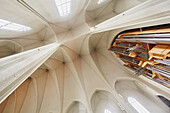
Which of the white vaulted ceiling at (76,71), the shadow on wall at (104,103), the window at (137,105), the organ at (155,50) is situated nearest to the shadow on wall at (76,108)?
the white vaulted ceiling at (76,71)

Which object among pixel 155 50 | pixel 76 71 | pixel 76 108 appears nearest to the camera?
pixel 155 50

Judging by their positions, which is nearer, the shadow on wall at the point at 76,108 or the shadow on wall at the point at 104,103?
the shadow on wall at the point at 104,103

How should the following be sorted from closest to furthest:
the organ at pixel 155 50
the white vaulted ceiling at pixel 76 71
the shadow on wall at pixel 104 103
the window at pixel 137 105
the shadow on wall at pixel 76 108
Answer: the organ at pixel 155 50
the window at pixel 137 105
the white vaulted ceiling at pixel 76 71
the shadow on wall at pixel 104 103
the shadow on wall at pixel 76 108

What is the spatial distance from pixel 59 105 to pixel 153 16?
8.52 meters

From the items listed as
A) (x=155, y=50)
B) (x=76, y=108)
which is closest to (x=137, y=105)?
(x=155, y=50)

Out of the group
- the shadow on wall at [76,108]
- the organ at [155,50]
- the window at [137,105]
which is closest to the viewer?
the organ at [155,50]

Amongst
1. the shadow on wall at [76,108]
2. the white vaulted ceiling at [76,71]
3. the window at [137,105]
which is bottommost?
the shadow on wall at [76,108]

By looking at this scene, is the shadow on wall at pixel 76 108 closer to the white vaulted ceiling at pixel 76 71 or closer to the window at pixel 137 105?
the white vaulted ceiling at pixel 76 71

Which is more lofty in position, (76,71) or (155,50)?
(155,50)

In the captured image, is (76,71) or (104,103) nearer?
(104,103)

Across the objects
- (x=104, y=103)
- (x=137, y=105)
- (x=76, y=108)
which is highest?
(x=137, y=105)

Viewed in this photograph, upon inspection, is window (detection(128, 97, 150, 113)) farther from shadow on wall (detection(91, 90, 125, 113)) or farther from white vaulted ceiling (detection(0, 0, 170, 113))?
shadow on wall (detection(91, 90, 125, 113))

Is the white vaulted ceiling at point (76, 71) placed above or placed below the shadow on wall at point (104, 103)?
above

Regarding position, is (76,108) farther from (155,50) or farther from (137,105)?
(155,50)
